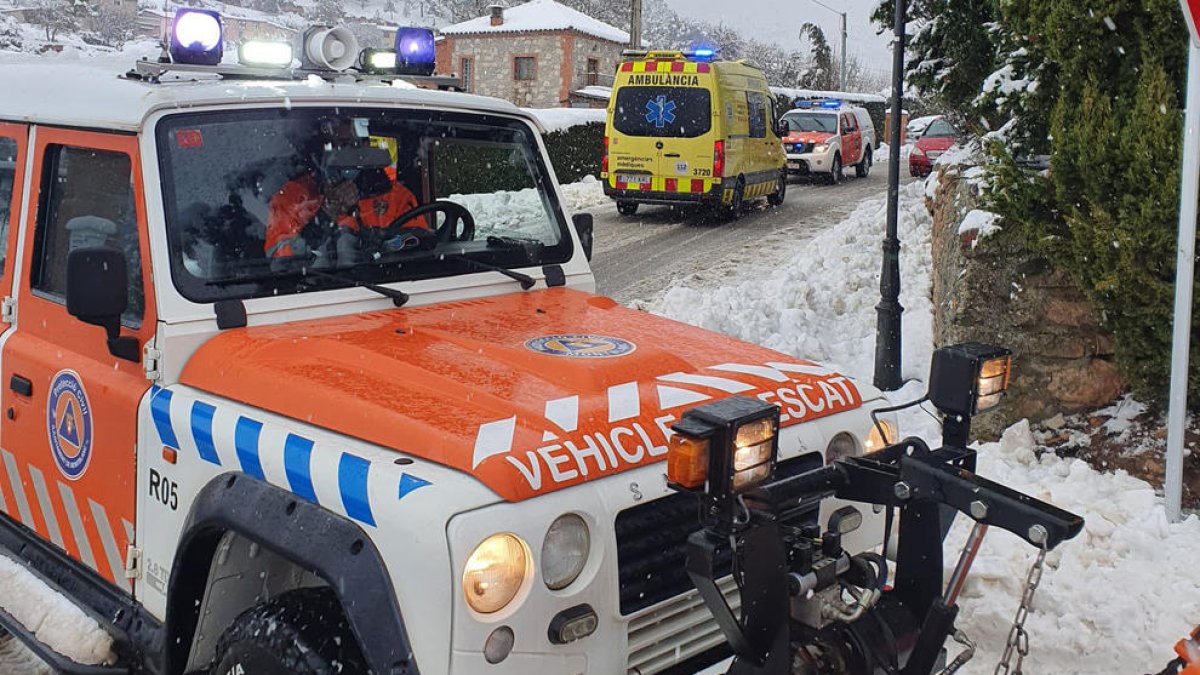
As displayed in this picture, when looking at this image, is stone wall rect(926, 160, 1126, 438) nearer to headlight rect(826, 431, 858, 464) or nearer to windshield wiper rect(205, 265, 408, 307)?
headlight rect(826, 431, 858, 464)

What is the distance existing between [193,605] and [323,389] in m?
0.78

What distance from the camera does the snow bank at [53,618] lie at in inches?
135

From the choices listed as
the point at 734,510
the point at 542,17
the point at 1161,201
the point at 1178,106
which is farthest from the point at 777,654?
the point at 542,17

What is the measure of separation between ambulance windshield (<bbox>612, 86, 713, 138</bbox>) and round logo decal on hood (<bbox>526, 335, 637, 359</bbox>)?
48.1ft

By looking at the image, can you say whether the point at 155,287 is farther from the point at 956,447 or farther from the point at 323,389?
the point at 956,447

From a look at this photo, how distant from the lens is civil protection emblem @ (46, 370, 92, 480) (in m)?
3.56

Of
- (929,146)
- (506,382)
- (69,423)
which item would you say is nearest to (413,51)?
(69,423)

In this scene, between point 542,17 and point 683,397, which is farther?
point 542,17

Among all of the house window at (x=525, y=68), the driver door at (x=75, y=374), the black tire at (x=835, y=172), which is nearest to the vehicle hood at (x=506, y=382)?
the driver door at (x=75, y=374)

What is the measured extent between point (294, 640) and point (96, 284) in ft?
4.14

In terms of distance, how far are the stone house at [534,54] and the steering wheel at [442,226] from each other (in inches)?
1539

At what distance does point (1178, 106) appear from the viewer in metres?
5.30

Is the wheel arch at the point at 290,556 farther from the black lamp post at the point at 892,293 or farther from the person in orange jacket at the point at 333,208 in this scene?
the black lamp post at the point at 892,293

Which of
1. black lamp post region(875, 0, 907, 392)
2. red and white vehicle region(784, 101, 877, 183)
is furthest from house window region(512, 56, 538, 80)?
black lamp post region(875, 0, 907, 392)
